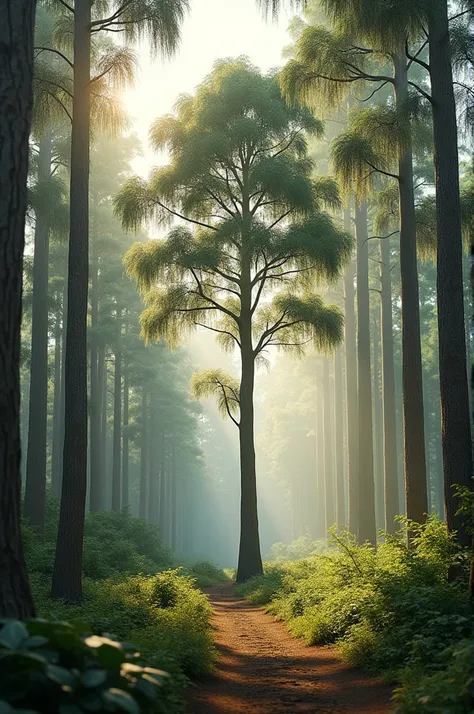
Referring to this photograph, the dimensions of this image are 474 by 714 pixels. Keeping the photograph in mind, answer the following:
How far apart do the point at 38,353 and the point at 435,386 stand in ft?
77.9

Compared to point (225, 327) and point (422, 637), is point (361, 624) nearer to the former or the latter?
point (422, 637)

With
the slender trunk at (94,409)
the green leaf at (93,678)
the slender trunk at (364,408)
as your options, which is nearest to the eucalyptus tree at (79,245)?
the green leaf at (93,678)

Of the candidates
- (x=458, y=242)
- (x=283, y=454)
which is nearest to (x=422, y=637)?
(x=458, y=242)

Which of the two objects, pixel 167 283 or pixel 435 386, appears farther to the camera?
pixel 435 386

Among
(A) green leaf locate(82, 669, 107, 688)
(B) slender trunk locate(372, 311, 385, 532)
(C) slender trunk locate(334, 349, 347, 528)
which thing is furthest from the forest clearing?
(B) slender trunk locate(372, 311, 385, 532)

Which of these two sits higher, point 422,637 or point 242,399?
point 242,399

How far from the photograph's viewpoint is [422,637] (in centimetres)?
594

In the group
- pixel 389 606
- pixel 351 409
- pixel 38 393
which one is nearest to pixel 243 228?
pixel 38 393

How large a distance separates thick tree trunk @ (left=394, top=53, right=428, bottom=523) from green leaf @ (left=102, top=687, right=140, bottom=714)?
8670mm

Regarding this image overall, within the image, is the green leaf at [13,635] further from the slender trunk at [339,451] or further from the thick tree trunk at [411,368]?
the slender trunk at [339,451]

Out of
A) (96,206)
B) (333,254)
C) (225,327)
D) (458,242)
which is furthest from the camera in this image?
(96,206)

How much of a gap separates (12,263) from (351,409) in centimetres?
1807

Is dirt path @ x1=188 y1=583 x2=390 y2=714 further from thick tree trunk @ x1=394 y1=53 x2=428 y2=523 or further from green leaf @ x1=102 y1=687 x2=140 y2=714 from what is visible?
thick tree trunk @ x1=394 y1=53 x2=428 y2=523

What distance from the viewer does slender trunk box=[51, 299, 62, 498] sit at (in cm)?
2614
